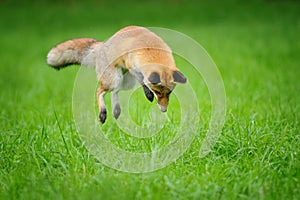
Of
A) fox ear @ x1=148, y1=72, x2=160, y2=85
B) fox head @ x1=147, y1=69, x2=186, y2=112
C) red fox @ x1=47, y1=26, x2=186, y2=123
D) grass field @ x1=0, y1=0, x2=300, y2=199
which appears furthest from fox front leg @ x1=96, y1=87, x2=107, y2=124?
fox ear @ x1=148, y1=72, x2=160, y2=85

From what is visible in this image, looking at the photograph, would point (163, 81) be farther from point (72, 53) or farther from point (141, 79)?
point (72, 53)

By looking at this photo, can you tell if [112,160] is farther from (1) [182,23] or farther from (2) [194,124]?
(1) [182,23]

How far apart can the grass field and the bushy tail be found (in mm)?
834

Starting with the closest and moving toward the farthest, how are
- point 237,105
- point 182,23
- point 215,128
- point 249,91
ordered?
point 215,128, point 237,105, point 249,91, point 182,23

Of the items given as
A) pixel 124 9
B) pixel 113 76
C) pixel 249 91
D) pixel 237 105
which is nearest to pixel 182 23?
pixel 124 9

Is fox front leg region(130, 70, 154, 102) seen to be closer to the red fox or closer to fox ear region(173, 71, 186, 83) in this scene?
the red fox

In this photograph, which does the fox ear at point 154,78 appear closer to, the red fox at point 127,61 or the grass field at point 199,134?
the red fox at point 127,61

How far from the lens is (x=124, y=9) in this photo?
72.0 feet

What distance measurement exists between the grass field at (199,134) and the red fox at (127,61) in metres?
0.65

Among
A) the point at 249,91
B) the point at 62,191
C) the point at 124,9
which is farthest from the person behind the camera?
the point at 124,9

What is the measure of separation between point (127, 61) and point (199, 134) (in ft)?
3.95

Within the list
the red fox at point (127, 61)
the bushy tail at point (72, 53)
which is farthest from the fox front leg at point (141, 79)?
the bushy tail at point (72, 53)

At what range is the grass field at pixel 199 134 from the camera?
4.32 m

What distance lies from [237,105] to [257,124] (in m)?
1.00
